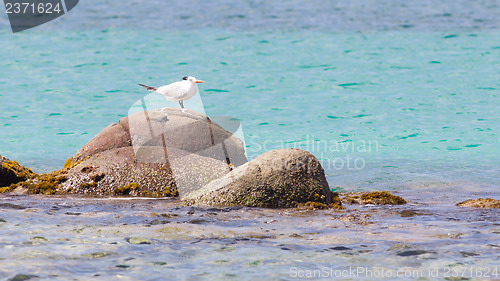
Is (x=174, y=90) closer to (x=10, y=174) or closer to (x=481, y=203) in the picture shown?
(x=10, y=174)

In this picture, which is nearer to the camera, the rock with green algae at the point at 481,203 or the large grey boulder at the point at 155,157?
the rock with green algae at the point at 481,203

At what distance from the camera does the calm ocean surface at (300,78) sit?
12328 millimetres

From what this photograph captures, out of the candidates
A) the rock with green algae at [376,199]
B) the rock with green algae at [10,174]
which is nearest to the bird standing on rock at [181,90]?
the rock with green algae at [10,174]

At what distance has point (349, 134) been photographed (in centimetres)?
1384

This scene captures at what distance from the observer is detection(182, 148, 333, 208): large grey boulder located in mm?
7246

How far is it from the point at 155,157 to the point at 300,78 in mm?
10132

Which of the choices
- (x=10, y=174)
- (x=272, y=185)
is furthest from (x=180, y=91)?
(x=10, y=174)

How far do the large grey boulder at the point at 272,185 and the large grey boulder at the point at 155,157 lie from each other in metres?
0.57

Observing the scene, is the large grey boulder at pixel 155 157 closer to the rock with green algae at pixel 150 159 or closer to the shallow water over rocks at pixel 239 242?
the rock with green algae at pixel 150 159

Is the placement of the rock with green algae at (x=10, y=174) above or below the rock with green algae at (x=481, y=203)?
above

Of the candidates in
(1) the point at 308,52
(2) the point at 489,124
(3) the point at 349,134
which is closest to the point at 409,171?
(3) the point at 349,134

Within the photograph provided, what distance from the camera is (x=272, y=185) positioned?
23.9 ft

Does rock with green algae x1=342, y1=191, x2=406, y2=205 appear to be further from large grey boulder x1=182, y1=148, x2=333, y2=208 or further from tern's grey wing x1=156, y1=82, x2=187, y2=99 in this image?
tern's grey wing x1=156, y1=82, x2=187, y2=99

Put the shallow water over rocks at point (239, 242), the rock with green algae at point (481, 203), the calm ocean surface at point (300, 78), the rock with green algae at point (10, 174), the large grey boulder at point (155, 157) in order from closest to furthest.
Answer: the shallow water over rocks at point (239, 242), the rock with green algae at point (481, 203), the large grey boulder at point (155, 157), the rock with green algae at point (10, 174), the calm ocean surface at point (300, 78)
